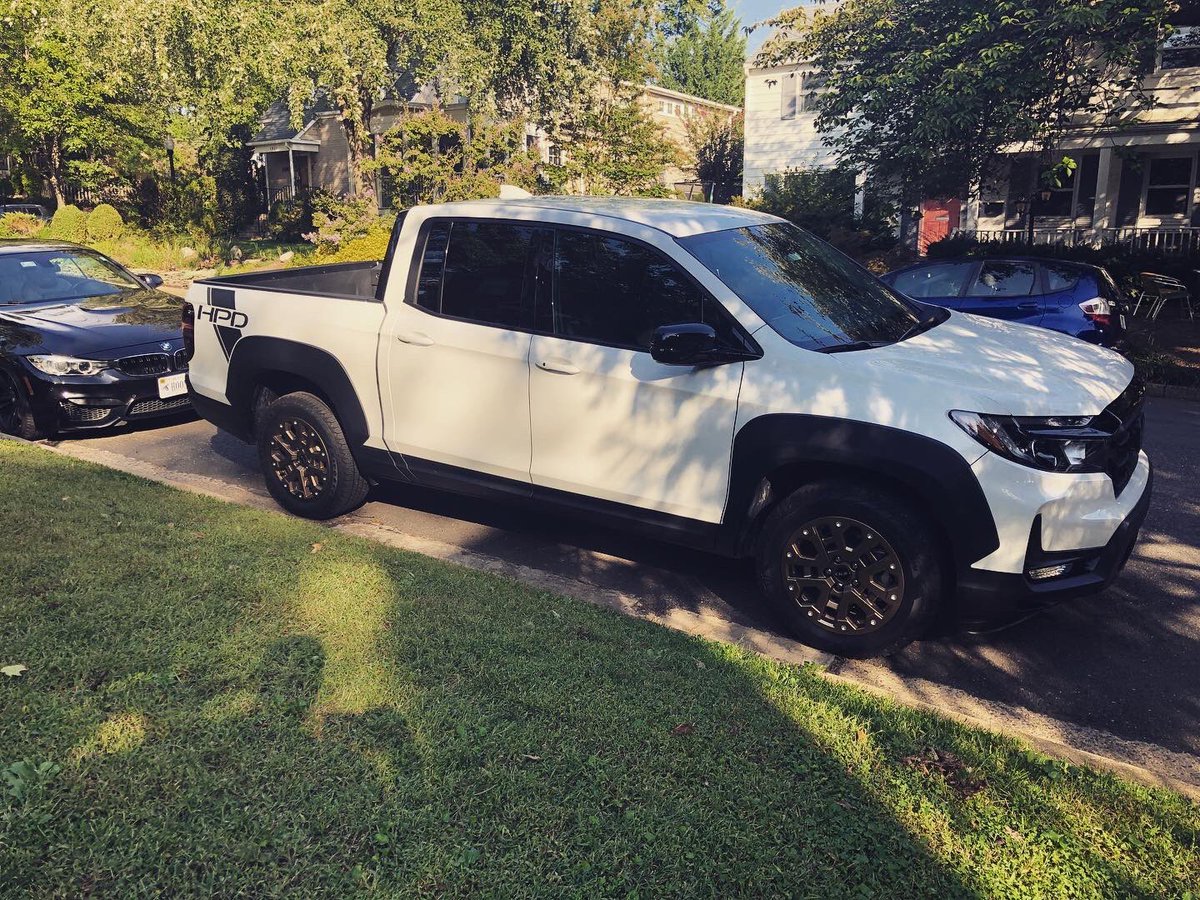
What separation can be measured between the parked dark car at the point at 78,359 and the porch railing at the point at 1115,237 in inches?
662

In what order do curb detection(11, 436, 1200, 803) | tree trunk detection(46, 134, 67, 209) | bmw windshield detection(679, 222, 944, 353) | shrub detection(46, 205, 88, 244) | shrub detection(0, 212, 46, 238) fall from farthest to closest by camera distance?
tree trunk detection(46, 134, 67, 209)
shrub detection(0, 212, 46, 238)
shrub detection(46, 205, 88, 244)
bmw windshield detection(679, 222, 944, 353)
curb detection(11, 436, 1200, 803)

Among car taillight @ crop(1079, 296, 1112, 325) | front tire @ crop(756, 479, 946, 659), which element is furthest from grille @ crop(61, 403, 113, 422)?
car taillight @ crop(1079, 296, 1112, 325)

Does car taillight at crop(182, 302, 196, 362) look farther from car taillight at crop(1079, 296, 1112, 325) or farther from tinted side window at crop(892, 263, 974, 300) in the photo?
car taillight at crop(1079, 296, 1112, 325)

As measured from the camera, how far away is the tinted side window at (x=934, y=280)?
37.1ft

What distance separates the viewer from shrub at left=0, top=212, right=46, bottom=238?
2900 centimetres

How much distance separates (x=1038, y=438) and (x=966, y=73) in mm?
11785

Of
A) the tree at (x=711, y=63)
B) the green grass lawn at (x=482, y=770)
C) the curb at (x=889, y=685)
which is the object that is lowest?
the curb at (x=889, y=685)

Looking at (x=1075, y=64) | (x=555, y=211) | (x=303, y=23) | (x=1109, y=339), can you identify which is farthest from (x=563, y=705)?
(x=303, y=23)

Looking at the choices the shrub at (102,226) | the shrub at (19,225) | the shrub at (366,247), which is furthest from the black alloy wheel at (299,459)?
the shrub at (19,225)

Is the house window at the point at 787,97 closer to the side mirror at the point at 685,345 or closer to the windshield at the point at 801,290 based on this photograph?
the windshield at the point at 801,290

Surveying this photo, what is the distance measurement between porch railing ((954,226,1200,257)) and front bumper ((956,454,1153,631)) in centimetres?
1679

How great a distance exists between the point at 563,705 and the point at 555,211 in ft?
9.16

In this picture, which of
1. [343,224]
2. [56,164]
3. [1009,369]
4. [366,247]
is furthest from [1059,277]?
[56,164]

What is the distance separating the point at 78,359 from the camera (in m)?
8.17
